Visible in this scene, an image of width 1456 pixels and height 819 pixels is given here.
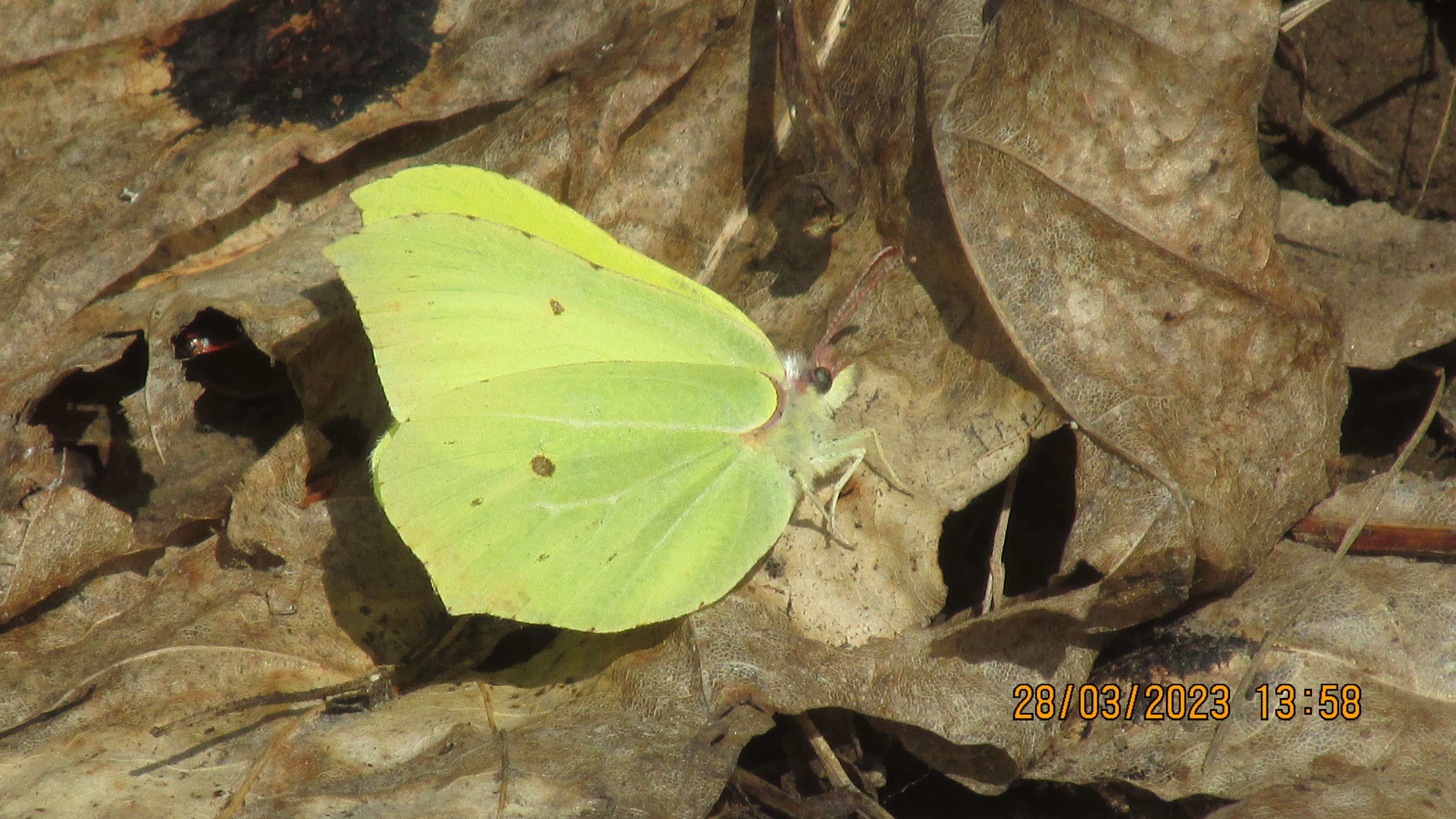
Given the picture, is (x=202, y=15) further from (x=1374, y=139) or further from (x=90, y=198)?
(x=1374, y=139)

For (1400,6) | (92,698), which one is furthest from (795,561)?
(1400,6)

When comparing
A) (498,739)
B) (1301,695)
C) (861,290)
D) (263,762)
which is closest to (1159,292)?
(861,290)

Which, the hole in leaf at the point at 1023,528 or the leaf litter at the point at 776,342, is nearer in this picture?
the leaf litter at the point at 776,342

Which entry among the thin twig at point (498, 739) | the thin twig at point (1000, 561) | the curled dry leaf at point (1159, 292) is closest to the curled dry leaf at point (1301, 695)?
the curled dry leaf at point (1159, 292)

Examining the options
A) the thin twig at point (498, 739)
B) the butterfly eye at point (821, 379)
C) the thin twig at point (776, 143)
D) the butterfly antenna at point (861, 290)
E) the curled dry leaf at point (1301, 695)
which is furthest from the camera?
the thin twig at point (776, 143)

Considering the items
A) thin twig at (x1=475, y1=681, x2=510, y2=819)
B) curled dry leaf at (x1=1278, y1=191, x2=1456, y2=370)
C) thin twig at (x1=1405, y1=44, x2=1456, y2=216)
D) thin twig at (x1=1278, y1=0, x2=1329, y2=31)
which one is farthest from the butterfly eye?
thin twig at (x1=1405, y1=44, x2=1456, y2=216)

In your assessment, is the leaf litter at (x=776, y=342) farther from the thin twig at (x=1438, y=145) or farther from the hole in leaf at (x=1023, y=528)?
the thin twig at (x=1438, y=145)
